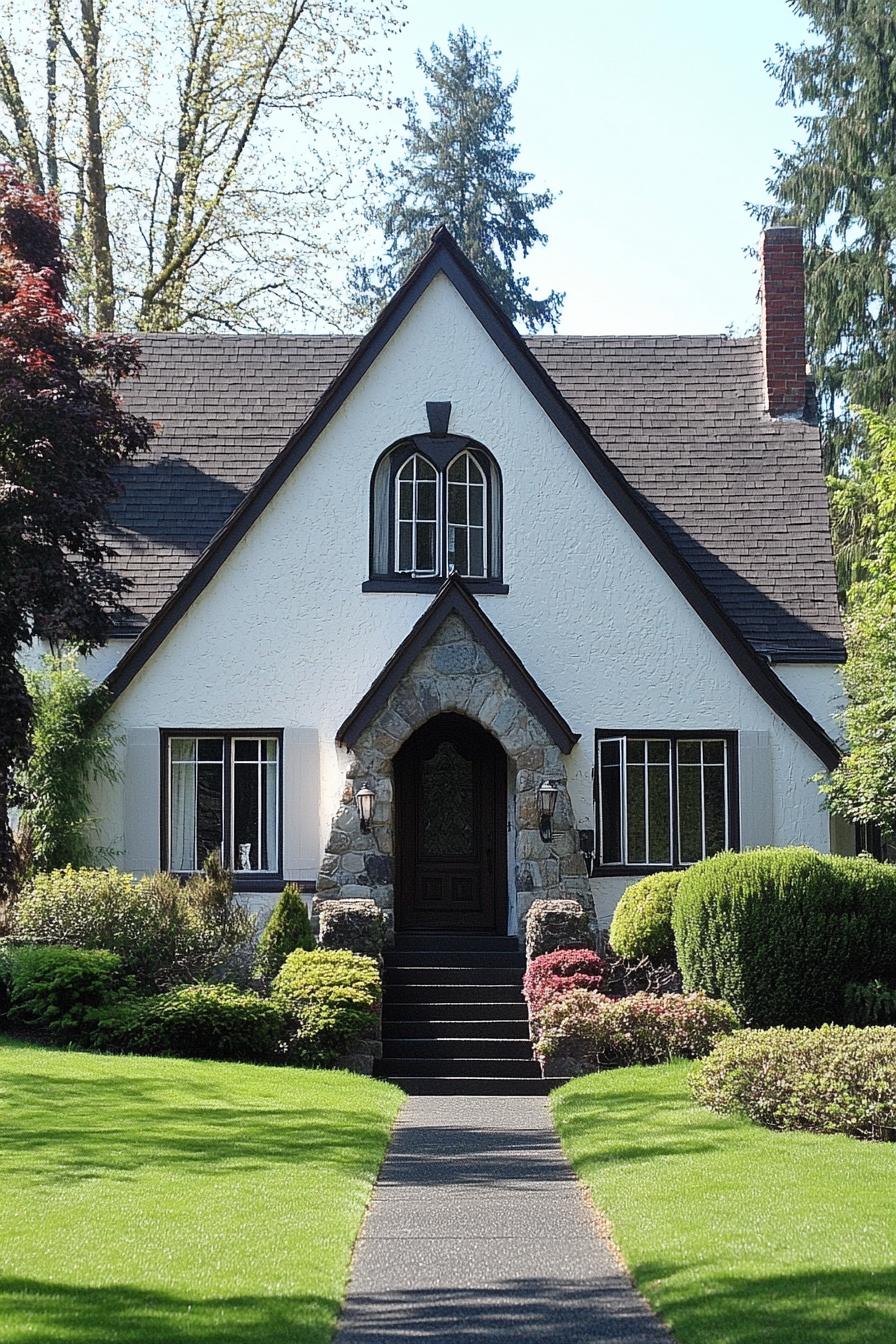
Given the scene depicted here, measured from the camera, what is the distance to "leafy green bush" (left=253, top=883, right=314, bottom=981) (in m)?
16.9

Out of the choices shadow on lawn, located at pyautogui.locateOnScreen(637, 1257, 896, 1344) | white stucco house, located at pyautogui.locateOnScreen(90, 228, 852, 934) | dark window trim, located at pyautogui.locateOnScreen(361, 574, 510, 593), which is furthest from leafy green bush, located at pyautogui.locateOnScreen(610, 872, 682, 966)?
shadow on lawn, located at pyautogui.locateOnScreen(637, 1257, 896, 1344)

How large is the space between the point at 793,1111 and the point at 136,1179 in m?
4.53

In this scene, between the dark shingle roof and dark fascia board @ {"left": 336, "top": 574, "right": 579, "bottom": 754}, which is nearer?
dark fascia board @ {"left": 336, "top": 574, "right": 579, "bottom": 754}

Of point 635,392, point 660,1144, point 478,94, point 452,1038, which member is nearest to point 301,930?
point 452,1038

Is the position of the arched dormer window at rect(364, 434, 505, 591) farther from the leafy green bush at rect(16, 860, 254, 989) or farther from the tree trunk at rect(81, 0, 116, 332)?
the tree trunk at rect(81, 0, 116, 332)

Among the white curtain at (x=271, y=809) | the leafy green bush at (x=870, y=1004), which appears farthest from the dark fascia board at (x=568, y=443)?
the leafy green bush at (x=870, y=1004)

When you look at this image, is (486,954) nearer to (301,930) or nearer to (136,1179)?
(301,930)

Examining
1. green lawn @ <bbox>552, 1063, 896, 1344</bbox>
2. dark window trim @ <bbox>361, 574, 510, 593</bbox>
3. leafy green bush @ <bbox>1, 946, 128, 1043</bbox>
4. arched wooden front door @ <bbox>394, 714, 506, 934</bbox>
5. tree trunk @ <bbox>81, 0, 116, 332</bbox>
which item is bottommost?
green lawn @ <bbox>552, 1063, 896, 1344</bbox>

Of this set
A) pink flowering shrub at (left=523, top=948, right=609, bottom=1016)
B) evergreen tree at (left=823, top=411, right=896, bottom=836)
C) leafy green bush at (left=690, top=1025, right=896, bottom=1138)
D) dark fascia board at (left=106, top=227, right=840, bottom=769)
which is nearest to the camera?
leafy green bush at (left=690, top=1025, right=896, bottom=1138)

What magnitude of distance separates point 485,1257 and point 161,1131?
3717 mm

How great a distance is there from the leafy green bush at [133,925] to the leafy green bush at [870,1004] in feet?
20.7

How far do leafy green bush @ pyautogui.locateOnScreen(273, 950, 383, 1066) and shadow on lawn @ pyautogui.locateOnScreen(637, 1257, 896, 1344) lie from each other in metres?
8.04

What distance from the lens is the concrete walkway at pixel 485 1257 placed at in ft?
Result: 22.5

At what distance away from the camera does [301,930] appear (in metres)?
17.1
